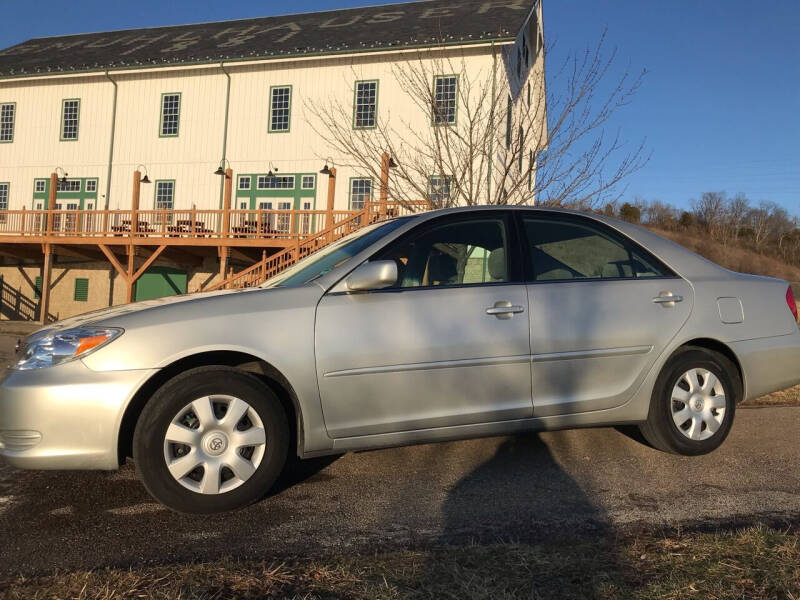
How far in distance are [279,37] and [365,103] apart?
16.4ft

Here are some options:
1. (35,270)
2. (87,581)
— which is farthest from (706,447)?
(35,270)

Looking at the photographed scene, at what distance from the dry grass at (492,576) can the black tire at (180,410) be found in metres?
0.61

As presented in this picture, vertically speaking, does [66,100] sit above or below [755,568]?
above

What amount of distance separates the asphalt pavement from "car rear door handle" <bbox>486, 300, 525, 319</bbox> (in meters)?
0.97

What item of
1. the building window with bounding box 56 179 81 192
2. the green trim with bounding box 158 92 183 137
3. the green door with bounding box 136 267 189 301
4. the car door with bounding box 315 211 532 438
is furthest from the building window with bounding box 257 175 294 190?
the car door with bounding box 315 211 532 438

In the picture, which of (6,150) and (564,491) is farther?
(6,150)

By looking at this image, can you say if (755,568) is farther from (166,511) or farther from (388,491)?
(166,511)

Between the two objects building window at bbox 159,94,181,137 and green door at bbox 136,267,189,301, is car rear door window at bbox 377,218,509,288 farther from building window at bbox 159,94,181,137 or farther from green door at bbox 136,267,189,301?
building window at bbox 159,94,181,137

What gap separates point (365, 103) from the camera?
19.1m

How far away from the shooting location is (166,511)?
125 inches

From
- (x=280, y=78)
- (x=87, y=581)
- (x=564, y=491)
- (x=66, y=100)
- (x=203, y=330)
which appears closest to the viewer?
(x=87, y=581)

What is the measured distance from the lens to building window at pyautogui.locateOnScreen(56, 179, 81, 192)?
2180cm

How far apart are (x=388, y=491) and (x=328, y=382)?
2.45 feet

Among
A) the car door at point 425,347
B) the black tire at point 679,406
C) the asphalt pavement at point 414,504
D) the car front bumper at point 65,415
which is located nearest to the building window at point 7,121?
the asphalt pavement at point 414,504
